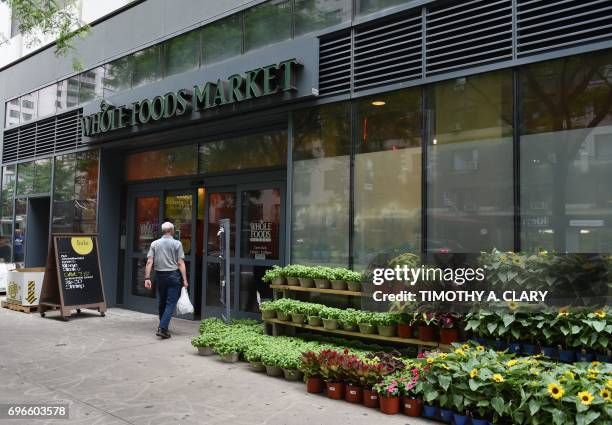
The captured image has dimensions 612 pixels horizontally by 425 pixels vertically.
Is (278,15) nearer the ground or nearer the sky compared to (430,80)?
nearer the sky

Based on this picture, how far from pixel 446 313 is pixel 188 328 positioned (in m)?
5.58

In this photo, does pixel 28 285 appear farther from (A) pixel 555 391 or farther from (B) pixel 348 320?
(A) pixel 555 391

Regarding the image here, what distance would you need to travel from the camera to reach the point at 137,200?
1259 cm

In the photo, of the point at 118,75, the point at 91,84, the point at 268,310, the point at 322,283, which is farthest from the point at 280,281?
the point at 91,84

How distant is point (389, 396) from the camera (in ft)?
17.2

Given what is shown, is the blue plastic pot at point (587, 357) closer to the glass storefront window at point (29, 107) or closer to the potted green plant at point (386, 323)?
the potted green plant at point (386, 323)

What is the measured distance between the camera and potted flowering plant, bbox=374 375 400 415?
5227mm

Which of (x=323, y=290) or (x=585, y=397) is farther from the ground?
(x=323, y=290)

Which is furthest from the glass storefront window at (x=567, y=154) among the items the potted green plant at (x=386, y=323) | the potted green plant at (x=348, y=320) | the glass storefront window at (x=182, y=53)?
the glass storefront window at (x=182, y=53)

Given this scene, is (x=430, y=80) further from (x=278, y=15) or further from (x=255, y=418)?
(x=255, y=418)

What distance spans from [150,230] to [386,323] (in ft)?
23.7

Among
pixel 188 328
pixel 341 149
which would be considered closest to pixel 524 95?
pixel 341 149

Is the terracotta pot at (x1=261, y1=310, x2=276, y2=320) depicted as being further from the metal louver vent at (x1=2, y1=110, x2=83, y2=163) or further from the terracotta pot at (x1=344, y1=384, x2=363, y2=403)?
the metal louver vent at (x1=2, y1=110, x2=83, y2=163)

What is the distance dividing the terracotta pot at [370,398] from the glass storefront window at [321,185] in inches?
111
